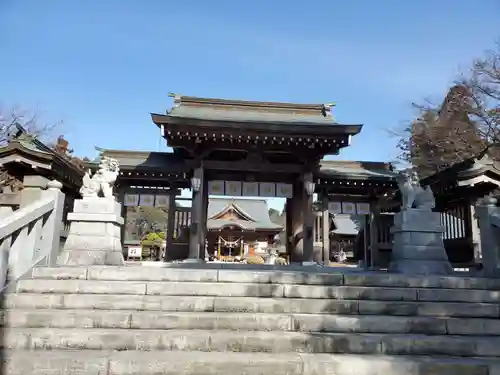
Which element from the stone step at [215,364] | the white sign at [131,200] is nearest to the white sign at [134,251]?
the white sign at [131,200]

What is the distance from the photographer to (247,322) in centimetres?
395

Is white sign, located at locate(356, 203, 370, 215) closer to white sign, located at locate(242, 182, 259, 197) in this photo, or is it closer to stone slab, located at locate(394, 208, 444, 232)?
white sign, located at locate(242, 182, 259, 197)

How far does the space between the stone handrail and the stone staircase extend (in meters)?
0.23

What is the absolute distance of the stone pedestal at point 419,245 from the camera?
585 cm

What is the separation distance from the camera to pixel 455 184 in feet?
31.7

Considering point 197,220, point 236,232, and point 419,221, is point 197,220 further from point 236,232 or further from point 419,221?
point 236,232

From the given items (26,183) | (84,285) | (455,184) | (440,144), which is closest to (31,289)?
(84,285)

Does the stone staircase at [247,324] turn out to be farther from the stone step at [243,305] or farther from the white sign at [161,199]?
the white sign at [161,199]

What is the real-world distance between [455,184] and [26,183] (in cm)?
1161

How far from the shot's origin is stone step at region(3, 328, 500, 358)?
3.55 metres

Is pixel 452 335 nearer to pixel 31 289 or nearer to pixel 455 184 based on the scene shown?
pixel 31 289

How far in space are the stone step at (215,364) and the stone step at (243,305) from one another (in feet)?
2.72

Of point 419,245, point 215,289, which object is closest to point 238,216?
point 419,245

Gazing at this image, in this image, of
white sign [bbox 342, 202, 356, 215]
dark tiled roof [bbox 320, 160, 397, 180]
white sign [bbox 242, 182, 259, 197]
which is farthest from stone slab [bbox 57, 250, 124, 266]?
white sign [bbox 342, 202, 356, 215]
